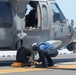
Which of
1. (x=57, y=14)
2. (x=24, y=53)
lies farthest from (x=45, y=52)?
(x=57, y=14)

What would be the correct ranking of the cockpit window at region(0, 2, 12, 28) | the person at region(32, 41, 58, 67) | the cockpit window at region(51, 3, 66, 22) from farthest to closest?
the cockpit window at region(51, 3, 66, 22)
the cockpit window at region(0, 2, 12, 28)
the person at region(32, 41, 58, 67)

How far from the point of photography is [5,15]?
18.2m

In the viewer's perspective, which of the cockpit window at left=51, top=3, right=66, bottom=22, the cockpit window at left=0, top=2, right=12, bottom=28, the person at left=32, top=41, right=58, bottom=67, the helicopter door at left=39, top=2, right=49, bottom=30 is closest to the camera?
the person at left=32, top=41, right=58, bottom=67

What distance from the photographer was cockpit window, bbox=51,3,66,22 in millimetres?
19958

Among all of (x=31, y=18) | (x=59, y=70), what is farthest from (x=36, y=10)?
(x=59, y=70)

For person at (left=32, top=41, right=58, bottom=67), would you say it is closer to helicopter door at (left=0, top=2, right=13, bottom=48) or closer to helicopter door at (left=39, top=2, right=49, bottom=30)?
helicopter door at (left=0, top=2, right=13, bottom=48)

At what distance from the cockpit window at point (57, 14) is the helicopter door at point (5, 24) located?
7.96 feet

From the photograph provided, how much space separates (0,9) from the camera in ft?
59.6

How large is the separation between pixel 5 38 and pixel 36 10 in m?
2.12

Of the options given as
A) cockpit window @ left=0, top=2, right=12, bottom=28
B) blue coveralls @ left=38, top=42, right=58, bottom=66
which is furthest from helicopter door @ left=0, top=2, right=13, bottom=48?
blue coveralls @ left=38, top=42, right=58, bottom=66

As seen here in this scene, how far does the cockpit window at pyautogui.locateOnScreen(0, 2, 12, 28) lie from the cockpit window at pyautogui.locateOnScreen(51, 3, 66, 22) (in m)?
2.41

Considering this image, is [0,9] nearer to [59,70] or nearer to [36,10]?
[36,10]

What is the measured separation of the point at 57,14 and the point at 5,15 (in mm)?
2924

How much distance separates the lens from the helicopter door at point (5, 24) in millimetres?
18203
